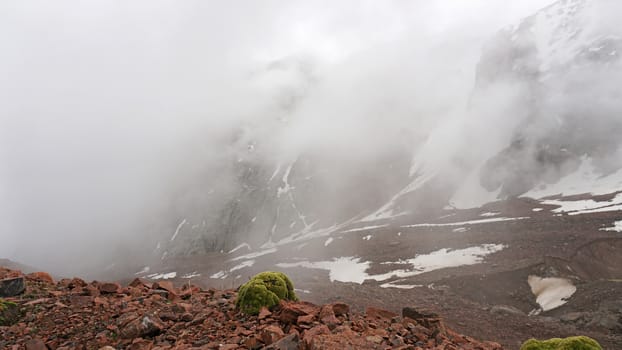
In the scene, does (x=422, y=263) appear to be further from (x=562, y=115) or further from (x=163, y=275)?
(x=562, y=115)

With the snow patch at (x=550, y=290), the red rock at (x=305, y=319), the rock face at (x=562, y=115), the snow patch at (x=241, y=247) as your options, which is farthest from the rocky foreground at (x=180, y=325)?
the snow patch at (x=241, y=247)

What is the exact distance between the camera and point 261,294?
35.3 feet

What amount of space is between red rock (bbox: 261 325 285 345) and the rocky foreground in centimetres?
2

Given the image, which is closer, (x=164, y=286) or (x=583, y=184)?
(x=164, y=286)

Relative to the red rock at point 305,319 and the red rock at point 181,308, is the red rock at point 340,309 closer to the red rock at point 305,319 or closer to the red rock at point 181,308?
the red rock at point 305,319

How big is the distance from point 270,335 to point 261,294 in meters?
2.57

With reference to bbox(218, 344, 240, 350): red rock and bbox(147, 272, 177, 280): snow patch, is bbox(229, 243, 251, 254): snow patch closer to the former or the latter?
bbox(147, 272, 177, 280): snow patch

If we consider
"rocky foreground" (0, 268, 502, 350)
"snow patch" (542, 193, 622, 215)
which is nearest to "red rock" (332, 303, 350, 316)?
"rocky foreground" (0, 268, 502, 350)

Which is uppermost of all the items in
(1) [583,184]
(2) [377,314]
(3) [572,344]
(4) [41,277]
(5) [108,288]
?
(4) [41,277]

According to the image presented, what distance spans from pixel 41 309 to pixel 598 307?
42.4m

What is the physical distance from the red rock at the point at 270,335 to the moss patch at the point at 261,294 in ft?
6.98

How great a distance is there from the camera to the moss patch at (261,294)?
10641mm

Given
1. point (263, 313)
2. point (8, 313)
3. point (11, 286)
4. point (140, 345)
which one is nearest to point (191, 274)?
point (11, 286)

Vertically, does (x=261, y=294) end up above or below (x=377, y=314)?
above
